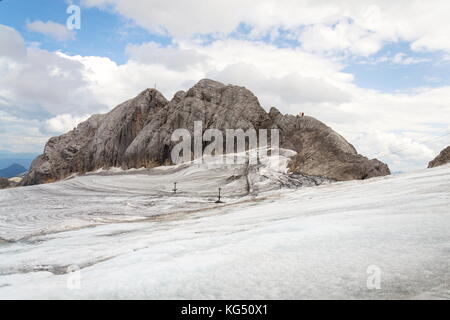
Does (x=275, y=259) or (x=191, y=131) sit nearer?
(x=275, y=259)

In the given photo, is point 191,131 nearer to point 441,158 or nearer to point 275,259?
point 441,158

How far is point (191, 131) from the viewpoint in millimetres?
48125

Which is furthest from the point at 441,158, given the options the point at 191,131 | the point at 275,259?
the point at 191,131

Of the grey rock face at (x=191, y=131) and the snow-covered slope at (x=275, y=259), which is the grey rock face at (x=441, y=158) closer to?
Result: the grey rock face at (x=191, y=131)

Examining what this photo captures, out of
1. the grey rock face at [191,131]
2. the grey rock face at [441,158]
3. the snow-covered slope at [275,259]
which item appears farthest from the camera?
the grey rock face at [191,131]

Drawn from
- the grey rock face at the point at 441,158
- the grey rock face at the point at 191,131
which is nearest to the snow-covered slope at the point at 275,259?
the grey rock face at the point at 441,158

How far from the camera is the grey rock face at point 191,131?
35.9 m

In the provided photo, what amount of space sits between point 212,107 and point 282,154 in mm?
17492

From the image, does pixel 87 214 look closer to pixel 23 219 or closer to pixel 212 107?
pixel 23 219

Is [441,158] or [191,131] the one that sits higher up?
[191,131]
